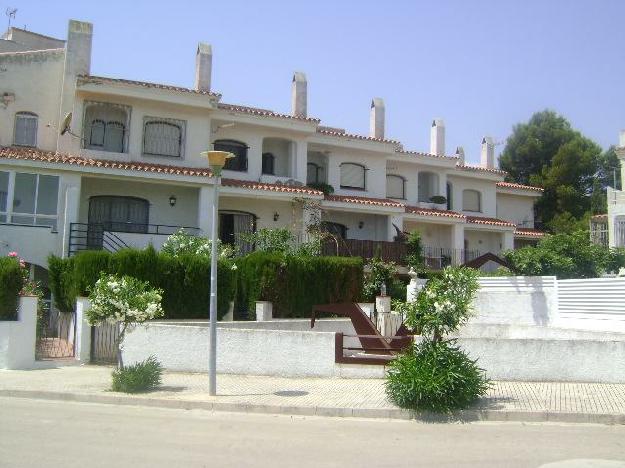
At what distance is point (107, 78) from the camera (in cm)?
2288

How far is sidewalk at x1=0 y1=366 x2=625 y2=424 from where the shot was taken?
9898mm

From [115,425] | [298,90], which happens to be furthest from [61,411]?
[298,90]

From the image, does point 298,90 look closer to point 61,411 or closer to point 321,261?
point 321,261

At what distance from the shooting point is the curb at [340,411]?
9.63 m

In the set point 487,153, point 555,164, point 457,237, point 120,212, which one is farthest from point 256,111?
point 555,164

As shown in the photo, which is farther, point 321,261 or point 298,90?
point 298,90

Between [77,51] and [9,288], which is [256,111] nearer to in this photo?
[77,51]

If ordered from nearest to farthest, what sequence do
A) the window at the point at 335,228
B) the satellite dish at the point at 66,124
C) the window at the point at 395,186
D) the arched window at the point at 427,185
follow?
the satellite dish at the point at 66,124 < the window at the point at 335,228 < the window at the point at 395,186 < the arched window at the point at 427,185

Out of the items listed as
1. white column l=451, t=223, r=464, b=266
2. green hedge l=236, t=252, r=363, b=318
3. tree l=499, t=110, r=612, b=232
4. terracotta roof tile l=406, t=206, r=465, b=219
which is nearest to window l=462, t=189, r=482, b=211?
terracotta roof tile l=406, t=206, r=465, b=219

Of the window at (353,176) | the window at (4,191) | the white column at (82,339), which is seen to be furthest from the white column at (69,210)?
the window at (353,176)

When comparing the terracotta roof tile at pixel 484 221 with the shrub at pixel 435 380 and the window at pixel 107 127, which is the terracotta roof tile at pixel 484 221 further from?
the shrub at pixel 435 380

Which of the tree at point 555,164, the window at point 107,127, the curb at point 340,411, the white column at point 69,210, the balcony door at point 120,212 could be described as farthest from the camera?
the tree at point 555,164

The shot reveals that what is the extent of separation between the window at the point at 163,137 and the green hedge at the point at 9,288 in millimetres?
10778

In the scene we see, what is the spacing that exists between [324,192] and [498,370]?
1569cm
